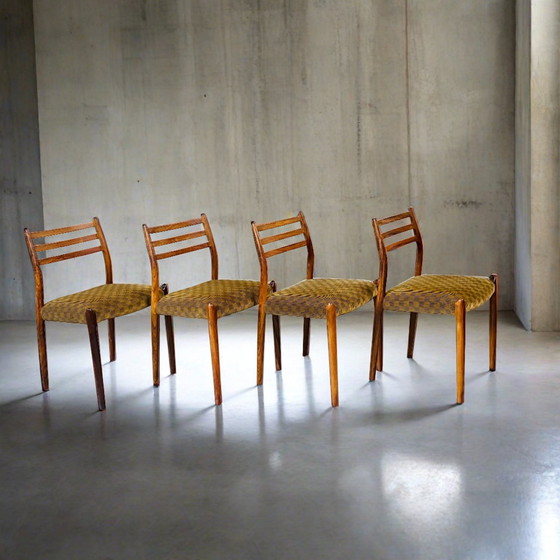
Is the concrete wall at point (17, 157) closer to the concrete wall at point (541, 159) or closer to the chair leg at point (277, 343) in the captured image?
the chair leg at point (277, 343)

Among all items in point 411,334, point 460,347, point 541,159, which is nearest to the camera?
point 460,347

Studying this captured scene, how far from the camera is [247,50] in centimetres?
612

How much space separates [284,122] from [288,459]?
3.38 meters

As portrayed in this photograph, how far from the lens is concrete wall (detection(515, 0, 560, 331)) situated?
519cm

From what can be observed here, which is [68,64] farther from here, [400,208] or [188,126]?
[400,208]

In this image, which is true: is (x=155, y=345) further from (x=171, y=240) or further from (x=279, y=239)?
(x=279, y=239)

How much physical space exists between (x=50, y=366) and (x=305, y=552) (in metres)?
2.81

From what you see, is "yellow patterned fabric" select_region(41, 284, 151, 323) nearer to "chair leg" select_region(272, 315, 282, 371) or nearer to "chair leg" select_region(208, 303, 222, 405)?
"chair leg" select_region(208, 303, 222, 405)

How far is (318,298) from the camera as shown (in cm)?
→ 405

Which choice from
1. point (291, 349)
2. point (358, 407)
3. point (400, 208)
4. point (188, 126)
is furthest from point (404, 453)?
point (188, 126)

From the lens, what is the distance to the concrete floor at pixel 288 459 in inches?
103

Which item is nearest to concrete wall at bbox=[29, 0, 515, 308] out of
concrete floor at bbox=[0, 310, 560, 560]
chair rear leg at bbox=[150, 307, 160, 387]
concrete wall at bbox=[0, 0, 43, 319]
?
concrete wall at bbox=[0, 0, 43, 319]

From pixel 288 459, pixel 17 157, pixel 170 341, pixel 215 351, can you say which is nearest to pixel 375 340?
pixel 215 351

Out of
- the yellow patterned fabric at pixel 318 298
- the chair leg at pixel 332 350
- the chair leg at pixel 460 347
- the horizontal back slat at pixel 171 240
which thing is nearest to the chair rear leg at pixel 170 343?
the horizontal back slat at pixel 171 240
